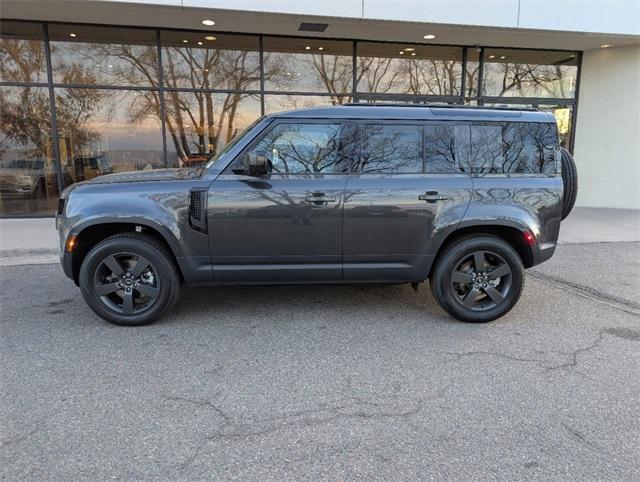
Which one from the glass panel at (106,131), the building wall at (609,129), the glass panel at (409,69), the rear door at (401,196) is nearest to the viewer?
the rear door at (401,196)

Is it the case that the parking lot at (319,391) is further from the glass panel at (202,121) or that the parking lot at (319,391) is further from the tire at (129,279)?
the glass panel at (202,121)

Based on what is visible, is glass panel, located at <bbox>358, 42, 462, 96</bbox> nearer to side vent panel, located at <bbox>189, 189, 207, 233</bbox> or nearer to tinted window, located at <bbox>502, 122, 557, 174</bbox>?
tinted window, located at <bbox>502, 122, 557, 174</bbox>

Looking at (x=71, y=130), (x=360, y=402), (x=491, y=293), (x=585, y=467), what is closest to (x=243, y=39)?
(x=71, y=130)

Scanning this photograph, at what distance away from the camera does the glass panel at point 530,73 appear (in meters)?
11.1

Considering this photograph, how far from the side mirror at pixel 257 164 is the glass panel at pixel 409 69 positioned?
7.58 metres

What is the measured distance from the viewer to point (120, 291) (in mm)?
3984

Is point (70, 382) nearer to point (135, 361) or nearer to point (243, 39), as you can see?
point (135, 361)

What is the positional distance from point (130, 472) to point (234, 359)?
1.26 meters

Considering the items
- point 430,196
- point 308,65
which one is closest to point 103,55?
point 308,65

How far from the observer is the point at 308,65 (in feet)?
34.2

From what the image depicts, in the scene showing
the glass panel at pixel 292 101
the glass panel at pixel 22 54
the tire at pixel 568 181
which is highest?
the glass panel at pixel 22 54

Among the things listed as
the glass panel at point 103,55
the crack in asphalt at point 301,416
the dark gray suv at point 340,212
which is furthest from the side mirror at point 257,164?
the glass panel at point 103,55

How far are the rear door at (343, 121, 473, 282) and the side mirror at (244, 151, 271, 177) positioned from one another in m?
0.74

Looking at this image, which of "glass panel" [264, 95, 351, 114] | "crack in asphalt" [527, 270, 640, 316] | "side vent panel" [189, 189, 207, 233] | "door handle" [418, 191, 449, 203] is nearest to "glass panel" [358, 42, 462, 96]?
"glass panel" [264, 95, 351, 114]
